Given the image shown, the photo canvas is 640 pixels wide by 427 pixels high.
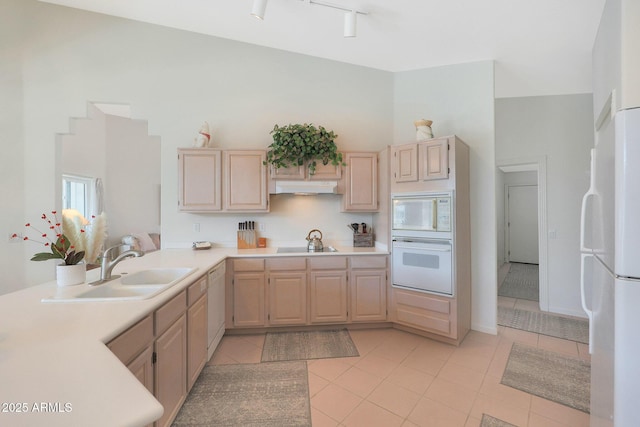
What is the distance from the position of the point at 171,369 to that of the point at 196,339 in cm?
39

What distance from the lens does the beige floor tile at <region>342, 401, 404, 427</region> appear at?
169 centimetres

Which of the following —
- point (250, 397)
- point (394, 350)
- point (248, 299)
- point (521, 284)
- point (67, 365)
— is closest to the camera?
point (67, 365)

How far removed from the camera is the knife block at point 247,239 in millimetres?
3289

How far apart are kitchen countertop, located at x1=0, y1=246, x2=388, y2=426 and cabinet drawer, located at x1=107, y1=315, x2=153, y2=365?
0.15ft

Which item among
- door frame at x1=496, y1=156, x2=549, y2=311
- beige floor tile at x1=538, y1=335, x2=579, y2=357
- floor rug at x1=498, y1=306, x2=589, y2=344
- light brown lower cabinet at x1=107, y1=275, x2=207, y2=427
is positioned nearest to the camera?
light brown lower cabinet at x1=107, y1=275, x2=207, y2=427

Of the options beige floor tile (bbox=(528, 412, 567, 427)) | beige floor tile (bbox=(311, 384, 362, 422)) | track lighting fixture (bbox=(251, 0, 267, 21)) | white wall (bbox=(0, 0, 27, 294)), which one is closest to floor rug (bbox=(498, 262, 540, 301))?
beige floor tile (bbox=(528, 412, 567, 427))

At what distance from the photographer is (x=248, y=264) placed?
9.28 ft

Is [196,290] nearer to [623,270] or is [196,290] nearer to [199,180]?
[199,180]

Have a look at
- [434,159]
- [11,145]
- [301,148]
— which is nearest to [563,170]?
[434,159]

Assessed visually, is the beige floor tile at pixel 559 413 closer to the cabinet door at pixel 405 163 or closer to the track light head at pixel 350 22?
the cabinet door at pixel 405 163

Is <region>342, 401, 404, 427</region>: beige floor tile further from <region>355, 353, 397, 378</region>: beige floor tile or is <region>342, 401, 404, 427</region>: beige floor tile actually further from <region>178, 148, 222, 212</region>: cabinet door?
<region>178, 148, 222, 212</region>: cabinet door

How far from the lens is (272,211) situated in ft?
11.3

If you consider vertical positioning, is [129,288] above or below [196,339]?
above

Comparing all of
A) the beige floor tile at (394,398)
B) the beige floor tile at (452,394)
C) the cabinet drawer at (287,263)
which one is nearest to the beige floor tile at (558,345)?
the beige floor tile at (452,394)
